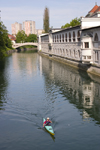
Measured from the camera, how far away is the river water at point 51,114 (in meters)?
15.0

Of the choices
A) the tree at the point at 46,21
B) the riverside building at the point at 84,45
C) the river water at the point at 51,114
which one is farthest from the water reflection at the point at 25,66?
the tree at the point at 46,21

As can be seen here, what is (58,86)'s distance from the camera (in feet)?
103

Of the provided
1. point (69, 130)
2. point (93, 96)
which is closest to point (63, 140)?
point (69, 130)

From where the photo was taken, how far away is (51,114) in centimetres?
2033

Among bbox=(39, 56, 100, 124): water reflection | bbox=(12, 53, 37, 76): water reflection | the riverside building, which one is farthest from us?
bbox=(12, 53, 37, 76): water reflection

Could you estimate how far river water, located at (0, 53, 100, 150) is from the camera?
592 inches

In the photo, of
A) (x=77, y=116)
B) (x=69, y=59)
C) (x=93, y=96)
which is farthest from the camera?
(x=69, y=59)

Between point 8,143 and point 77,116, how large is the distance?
7.39 metres

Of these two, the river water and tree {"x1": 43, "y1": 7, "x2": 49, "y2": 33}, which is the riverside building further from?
tree {"x1": 43, "y1": 7, "x2": 49, "y2": 33}

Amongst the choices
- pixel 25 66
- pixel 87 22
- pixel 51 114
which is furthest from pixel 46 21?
pixel 51 114

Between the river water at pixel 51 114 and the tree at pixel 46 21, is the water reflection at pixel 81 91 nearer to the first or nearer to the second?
the river water at pixel 51 114

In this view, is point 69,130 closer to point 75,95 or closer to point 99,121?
point 99,121

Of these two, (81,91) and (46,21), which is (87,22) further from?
(46,21)

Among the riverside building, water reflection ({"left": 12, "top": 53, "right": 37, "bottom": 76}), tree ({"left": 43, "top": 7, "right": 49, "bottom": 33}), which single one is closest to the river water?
the riverside building
